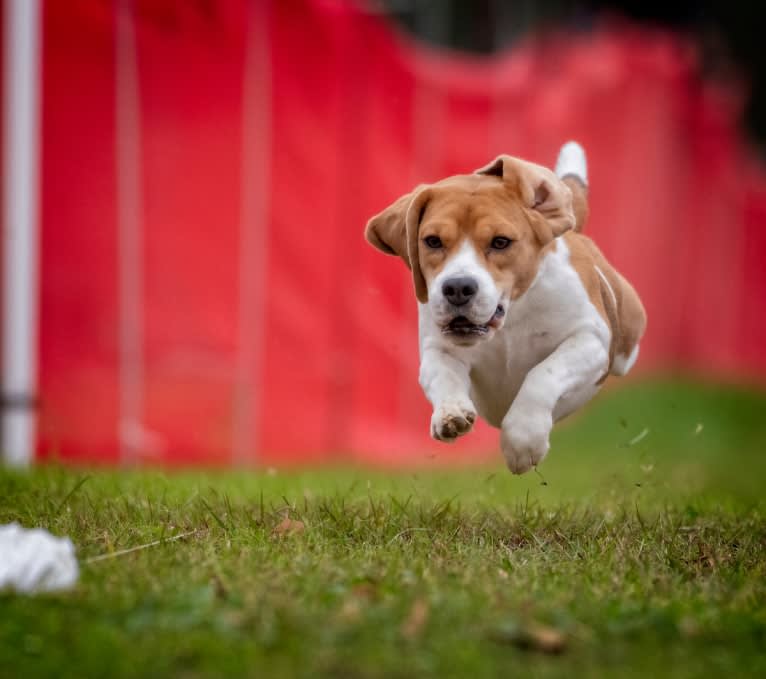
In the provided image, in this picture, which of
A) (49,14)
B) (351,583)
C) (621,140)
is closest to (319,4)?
(49,14)

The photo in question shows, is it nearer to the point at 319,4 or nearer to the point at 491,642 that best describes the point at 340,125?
the point at 319,4

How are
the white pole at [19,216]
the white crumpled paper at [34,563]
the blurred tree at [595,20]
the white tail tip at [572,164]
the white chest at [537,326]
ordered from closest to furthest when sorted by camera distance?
the white crumpled paper at [34,563]
the white chest at [537,326]
the white tail tip at [572,164]
the white pole at [19,216]
the blurred tree at [595,20]

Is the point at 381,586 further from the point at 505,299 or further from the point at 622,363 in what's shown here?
the point at 622,363

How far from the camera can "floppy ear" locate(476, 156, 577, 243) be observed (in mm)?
4262

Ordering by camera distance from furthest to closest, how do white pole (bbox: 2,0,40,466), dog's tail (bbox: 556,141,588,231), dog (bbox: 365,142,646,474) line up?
white pole (bbox: 2,0,40,466)
dog's tail (bbox: 556,141,588,231)
dog (bbox: 365,142,646,474)

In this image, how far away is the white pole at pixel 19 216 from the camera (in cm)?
760

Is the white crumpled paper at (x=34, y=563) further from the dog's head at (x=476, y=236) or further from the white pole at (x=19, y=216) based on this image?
the white pole at (x=19, y=216)

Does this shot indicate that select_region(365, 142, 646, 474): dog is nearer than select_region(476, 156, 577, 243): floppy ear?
Yes

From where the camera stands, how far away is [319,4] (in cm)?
923

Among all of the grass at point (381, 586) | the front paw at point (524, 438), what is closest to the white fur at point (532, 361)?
the front paw at point (524, 438)

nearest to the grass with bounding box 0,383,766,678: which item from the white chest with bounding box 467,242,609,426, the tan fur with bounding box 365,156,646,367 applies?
the white chest with bounding box 467,242,609,426

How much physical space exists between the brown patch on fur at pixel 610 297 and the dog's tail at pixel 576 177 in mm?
81

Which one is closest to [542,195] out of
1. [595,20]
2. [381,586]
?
[381,586]

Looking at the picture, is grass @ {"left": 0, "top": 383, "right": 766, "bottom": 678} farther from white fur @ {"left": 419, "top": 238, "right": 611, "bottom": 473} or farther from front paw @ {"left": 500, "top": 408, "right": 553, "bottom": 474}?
white fur @ {"left": 419, "top": 238, "right": 611, "bottom": 473}
